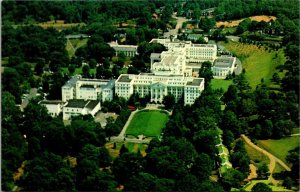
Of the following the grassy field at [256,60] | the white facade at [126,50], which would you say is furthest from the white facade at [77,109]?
the white facade at [126,50]

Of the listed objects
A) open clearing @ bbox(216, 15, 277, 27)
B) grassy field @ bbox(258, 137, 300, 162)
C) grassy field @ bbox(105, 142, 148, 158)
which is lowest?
grassy field @ bbox(105, 142, 148, 158)

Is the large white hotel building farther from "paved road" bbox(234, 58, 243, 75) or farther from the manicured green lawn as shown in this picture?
the manicured green lawn

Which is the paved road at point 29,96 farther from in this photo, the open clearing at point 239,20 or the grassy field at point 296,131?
the open clearing at point 239,20

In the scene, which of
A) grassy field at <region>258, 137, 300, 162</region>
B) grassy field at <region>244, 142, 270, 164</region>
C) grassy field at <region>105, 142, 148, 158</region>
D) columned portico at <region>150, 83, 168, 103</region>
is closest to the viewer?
grassy field at <region>244, 142, 270, 164</region>

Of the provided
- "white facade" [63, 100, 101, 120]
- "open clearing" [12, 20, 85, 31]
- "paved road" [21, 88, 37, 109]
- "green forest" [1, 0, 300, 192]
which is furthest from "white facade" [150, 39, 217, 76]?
"open clearing" [12, 20, 85, 31]

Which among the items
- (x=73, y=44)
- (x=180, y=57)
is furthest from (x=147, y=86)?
(x=73, y=44)

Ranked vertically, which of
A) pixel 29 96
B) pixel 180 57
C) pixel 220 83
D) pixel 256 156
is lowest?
pixel 256 156

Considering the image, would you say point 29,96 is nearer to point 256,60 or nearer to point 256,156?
point 256,156
